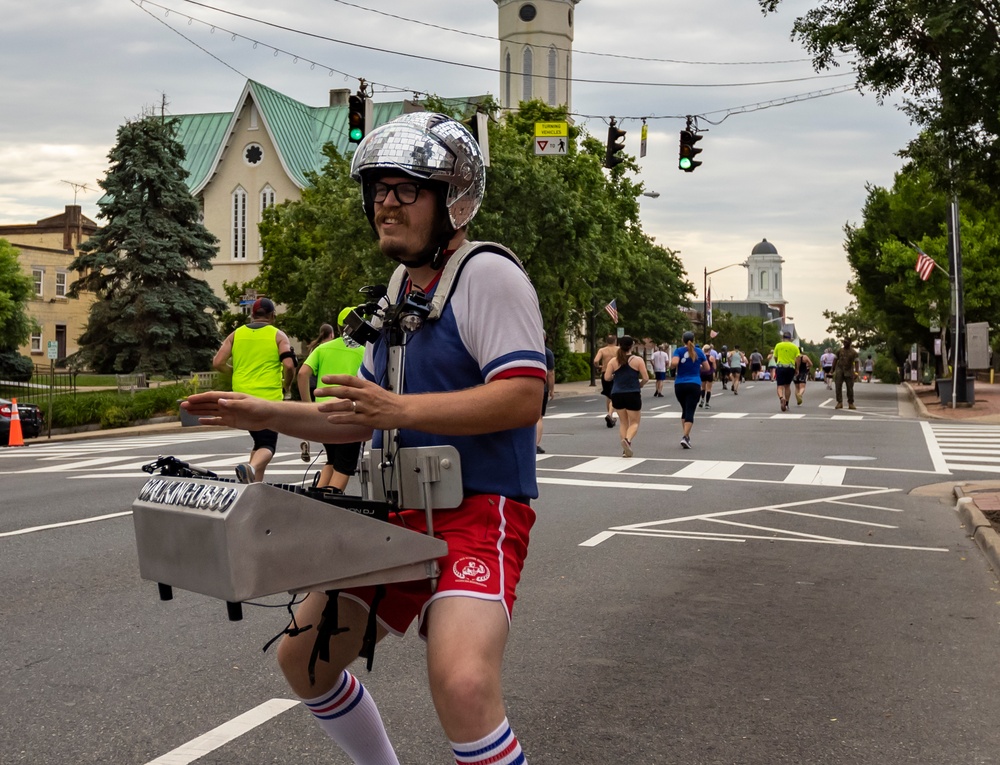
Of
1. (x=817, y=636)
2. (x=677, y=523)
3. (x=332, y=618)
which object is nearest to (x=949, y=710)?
(x=817, y=636)

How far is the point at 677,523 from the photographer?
35.7 feet

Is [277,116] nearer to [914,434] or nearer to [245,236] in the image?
[245,236]

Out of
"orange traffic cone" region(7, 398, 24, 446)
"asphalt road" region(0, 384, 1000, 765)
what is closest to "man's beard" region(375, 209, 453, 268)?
"asphalt road" region(0, 384, 1000, 765)

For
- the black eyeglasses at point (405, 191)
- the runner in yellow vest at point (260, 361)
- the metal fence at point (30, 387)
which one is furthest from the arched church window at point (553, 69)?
the black eyeglasses at point (405, 191)

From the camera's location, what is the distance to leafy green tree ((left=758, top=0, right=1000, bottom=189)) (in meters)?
11.7

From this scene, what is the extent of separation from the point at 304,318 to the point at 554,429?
2919 centimetres

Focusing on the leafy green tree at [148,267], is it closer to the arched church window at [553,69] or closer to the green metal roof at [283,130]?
the green metal roof at [283,130]

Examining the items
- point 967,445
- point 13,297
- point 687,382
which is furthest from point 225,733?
point 13,297

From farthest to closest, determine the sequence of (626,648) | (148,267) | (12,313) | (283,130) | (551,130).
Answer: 1. (283,130)
2. (12,313)
3. (148,267)
4. (551,130)
5. (626,648)

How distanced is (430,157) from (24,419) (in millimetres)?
25416

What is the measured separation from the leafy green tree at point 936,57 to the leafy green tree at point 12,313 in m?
47.7

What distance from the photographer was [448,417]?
2699mm

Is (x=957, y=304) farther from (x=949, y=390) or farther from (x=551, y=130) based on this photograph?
(x=551, y=130)

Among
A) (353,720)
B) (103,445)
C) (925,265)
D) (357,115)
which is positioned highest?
(357,115)
